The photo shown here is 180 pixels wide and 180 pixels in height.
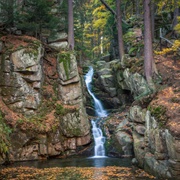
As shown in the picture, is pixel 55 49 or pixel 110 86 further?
pixel 110 86

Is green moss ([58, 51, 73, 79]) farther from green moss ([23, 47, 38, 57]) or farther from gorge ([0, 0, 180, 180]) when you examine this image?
green moss ([23, 47, 38, 57])

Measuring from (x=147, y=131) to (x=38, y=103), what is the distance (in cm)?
757

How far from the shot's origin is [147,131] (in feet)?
36.5

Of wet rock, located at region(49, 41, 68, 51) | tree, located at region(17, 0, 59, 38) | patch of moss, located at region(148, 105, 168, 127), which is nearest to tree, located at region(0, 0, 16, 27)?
tree, located at region(17, 0, 59, 38)

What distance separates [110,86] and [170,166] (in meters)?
14.4

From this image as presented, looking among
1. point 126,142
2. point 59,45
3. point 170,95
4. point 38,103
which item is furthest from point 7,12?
point 170,95

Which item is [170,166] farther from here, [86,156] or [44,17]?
[44,17]

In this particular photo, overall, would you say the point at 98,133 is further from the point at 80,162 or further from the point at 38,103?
the point at 38,103

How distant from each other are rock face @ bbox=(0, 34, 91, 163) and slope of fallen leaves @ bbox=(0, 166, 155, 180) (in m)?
2.66

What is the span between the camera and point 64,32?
2000 centimetres

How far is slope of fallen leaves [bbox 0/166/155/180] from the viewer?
9.84m

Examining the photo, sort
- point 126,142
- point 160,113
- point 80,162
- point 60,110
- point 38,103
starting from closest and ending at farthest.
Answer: point 160,113 < point 80,162 < point 126,142 < point 38,103 < point 60,110

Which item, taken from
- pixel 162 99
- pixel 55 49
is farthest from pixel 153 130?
pixel 55 49

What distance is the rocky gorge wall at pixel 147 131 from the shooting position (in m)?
8.96
